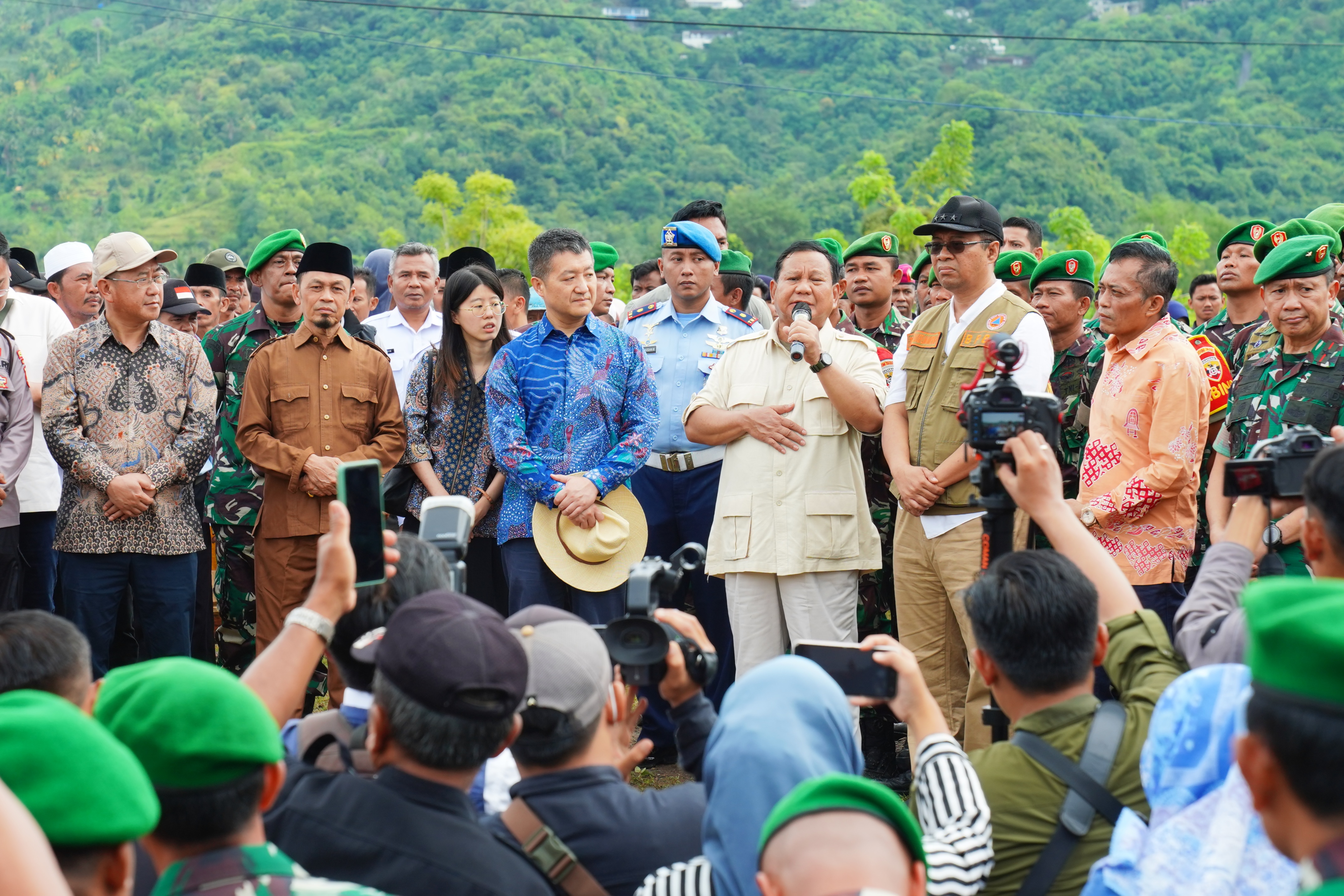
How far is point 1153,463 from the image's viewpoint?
4629 millimetres

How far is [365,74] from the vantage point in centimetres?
5875

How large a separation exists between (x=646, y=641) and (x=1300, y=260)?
303cm

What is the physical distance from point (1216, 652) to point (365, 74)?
200ft

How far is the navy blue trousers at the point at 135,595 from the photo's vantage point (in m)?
5.46

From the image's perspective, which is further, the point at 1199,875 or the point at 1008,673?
the point at 1008,673

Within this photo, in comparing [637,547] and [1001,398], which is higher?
[1001,398]

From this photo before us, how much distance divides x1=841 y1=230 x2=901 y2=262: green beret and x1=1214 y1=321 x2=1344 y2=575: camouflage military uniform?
81.3 inches

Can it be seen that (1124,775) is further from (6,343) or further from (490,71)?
(490,71)

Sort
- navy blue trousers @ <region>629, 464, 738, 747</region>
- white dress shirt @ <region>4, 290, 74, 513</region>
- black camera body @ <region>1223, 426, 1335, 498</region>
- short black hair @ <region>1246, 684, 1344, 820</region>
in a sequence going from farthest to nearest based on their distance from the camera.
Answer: white dress shirt @ <region>4, 290, 74, 513</region>, navy blue trousers @ <region>629, 464, 738, 747</region>, black camera body @ <region>1223, 426, 1335, 498</region>, short black hair @ <region>1246, 684, 1344, 820</region>

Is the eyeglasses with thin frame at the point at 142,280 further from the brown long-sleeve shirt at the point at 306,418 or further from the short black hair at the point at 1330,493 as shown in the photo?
the short black hair at the point at 1330,493

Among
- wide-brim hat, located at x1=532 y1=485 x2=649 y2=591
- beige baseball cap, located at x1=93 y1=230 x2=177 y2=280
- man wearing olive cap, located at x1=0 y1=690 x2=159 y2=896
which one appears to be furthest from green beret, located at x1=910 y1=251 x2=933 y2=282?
man wearing olive cap, located at x1=0 y1=690 x2=159 y2=896

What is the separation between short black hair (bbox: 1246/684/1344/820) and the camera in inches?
61.0

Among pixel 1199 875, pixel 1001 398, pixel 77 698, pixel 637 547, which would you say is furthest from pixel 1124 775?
pixel 637 547

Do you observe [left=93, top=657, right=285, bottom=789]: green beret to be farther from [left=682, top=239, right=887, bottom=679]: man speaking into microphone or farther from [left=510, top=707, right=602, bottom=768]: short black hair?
[left=682, top=239, right=887, bottom=679]: man speaking into microphone
